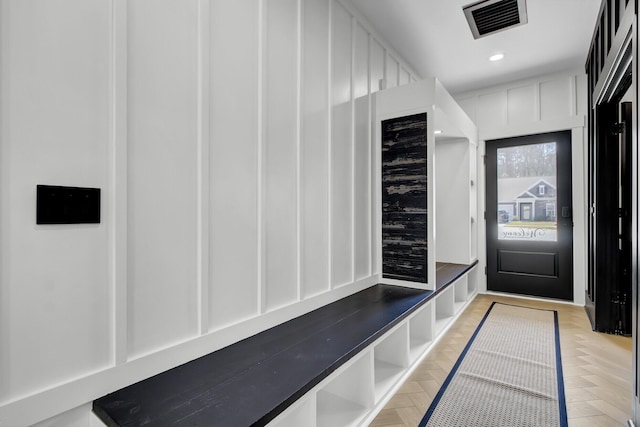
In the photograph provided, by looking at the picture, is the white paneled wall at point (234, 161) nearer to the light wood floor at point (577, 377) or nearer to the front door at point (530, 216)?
the light wood floor at point (577, 377)

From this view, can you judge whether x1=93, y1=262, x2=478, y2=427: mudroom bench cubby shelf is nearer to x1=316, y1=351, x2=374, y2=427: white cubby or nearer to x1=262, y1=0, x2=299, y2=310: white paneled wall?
x1=316, y1=351, x2=374, y2=427: white cubby

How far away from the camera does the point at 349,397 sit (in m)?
1.90

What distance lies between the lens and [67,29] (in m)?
1.14

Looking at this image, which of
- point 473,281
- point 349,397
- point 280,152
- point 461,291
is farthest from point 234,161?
point 473,281

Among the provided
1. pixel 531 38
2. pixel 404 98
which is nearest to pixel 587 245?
pixel 531 38

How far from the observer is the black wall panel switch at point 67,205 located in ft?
3.57

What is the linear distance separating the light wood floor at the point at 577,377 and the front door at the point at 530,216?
2.80ft

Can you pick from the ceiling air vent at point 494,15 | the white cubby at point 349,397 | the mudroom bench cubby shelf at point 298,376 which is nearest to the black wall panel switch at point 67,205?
the mudroom bench cubby shelf at point 298,376

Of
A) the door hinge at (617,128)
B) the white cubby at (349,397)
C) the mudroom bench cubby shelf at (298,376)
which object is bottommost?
the white cubby at (349,397)

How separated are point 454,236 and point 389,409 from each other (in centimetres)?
268

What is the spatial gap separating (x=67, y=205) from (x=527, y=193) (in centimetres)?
474

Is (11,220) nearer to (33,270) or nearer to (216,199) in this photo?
(33,270)

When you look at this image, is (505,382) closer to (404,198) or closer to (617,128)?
(404,198)

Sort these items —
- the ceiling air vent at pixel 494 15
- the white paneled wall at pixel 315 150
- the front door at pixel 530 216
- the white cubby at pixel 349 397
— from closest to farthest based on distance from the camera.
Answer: the white cubby at pixel 349 397 < the white paneled wall at pixel 315 150 < the ceiling air vent at pixel 494 15 < the front door at pixel 530 216
